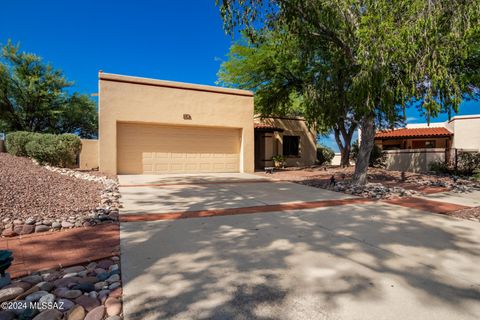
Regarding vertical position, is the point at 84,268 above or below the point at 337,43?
below

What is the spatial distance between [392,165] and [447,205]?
1107cm

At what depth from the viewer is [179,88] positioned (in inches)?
514

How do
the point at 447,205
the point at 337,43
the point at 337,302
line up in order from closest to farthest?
the point at 337,302
the point at 447,205
the point at 337,43

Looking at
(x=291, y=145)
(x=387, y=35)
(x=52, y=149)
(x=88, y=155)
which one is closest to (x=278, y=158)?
(x=291, y=145)

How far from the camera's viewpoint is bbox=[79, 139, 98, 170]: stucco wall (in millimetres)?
13648

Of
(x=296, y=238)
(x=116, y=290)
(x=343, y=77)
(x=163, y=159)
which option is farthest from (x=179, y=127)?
(x=116, y=290)

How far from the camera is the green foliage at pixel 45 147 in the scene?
1028cm

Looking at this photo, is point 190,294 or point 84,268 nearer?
point 190,294

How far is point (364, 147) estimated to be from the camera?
32.1 ft

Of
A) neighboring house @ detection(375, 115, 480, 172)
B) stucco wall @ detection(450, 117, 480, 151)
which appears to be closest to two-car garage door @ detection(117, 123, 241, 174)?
neighboring house @ detection(375, 115, 480, 172)

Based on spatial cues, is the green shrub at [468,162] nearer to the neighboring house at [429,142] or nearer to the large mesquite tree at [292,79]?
the neighboring house at [429,142]

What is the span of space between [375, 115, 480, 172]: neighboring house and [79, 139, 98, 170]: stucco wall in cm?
1518

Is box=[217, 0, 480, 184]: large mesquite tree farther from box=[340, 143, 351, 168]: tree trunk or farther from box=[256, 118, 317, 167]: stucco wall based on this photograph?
box=[256, 118, 317, 167]: stucco wall

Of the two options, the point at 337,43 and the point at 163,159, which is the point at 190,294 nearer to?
the point at 337,43
